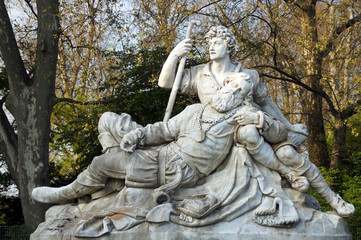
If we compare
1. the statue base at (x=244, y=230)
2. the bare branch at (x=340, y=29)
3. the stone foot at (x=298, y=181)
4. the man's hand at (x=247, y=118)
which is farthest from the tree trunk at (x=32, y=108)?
the bare branch at (x=340, y=29)

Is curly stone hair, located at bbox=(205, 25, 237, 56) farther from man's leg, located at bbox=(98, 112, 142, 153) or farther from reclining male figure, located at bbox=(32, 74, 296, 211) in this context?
man's leg, located at bbox=(98, 112, 142, 153)

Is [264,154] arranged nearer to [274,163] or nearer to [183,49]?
[274,163]

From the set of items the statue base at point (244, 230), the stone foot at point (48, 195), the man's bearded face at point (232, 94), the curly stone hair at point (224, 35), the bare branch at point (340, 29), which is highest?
the bare branch at point (340, 29)

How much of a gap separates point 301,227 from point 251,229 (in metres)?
0.51

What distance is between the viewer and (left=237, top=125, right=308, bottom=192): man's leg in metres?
5.13

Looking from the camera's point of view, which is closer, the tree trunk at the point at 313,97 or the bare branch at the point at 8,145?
the bare branch at the point at 8,145

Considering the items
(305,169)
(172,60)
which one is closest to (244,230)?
(305,169)

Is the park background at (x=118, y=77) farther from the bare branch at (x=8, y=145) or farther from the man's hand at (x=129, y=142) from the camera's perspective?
the man's hand at (x=129, y=142)

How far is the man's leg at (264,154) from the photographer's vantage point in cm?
513

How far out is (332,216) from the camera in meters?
4.95

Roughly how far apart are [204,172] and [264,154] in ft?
2.25

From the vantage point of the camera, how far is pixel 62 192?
5531 millimetres

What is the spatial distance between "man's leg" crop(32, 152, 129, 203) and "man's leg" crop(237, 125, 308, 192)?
1.31 m

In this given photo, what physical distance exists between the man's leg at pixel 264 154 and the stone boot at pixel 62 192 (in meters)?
1.83
